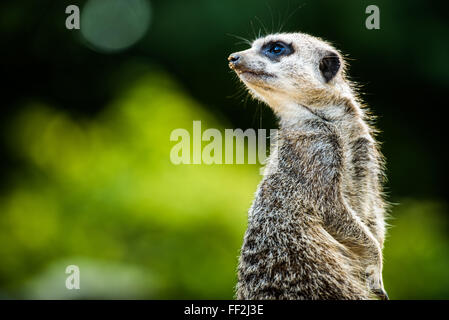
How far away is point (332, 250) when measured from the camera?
87.4 inches

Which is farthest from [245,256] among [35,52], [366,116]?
[35,52]

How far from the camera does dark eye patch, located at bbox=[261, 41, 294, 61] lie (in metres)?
2.71

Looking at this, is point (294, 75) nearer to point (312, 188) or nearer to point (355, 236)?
point (312, 188)

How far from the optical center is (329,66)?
2625mm

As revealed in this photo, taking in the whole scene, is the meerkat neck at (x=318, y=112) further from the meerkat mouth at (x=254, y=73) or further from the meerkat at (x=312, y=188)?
the meerkat mouth at (x=254, y=73)

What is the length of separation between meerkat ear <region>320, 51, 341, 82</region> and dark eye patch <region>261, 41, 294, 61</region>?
0.17 m

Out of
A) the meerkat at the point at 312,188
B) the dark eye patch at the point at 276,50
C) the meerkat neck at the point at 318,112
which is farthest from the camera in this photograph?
the dark eye patch at the point at 276,50

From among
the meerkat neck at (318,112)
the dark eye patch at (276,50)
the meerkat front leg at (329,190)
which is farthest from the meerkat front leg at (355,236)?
the dark eye patch at (276,50)

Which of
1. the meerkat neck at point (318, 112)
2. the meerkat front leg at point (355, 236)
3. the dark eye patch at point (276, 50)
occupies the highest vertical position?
the dark eye patch at point (276, 50)

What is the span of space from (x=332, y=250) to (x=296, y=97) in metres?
0.69

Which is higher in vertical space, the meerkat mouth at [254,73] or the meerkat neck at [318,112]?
the meerkat mouth at [254,73]

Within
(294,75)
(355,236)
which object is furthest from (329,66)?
(355,236)

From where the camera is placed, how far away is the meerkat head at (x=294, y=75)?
2.56 m

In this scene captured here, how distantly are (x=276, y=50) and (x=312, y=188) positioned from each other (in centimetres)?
72
